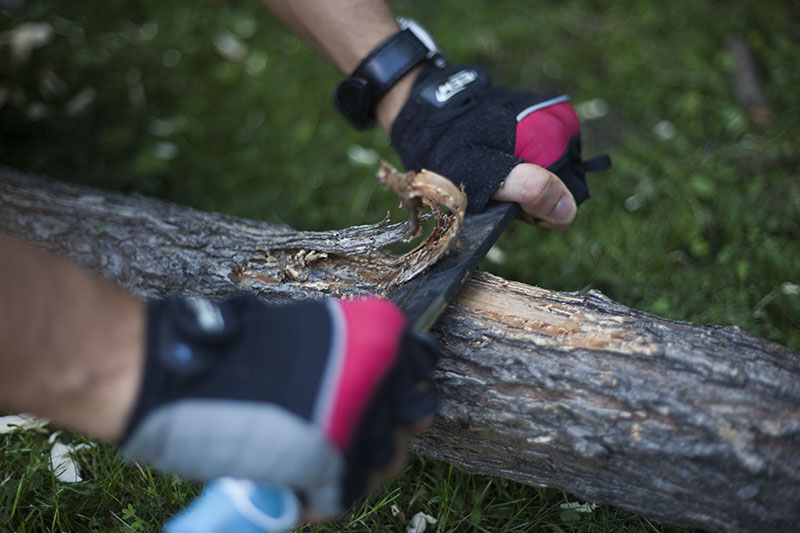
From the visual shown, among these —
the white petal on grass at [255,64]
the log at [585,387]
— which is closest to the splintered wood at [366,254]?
the log at [585,387]

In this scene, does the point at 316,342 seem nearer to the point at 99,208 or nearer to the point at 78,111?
the point at 99,208

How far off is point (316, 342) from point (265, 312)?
0.45 ft

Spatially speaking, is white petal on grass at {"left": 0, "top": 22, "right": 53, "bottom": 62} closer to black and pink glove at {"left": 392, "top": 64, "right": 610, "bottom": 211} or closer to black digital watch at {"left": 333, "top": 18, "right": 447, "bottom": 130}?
black digital watch at {"left": 333, "top": 18, "right": 447, "bottom": 130}

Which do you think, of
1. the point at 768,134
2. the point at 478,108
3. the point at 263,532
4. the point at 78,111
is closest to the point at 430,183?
the point at 478,108

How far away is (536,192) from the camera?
1854mm

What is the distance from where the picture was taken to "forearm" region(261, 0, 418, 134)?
7.71 ft

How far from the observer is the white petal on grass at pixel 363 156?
3299 mm

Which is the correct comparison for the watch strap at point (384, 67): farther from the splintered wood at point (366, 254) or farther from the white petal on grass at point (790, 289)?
the white petal on grass at point (790, 289)

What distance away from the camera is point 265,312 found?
3.92ft

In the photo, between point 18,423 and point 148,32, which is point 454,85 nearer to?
point 18,423

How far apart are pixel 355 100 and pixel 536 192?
878 millimetres

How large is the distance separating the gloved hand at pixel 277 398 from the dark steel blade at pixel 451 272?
0.88 feet

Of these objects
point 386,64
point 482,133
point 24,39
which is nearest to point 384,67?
point 386,64

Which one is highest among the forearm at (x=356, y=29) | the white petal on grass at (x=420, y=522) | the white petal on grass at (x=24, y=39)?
the white petal on grass at (x=24, y=39)
